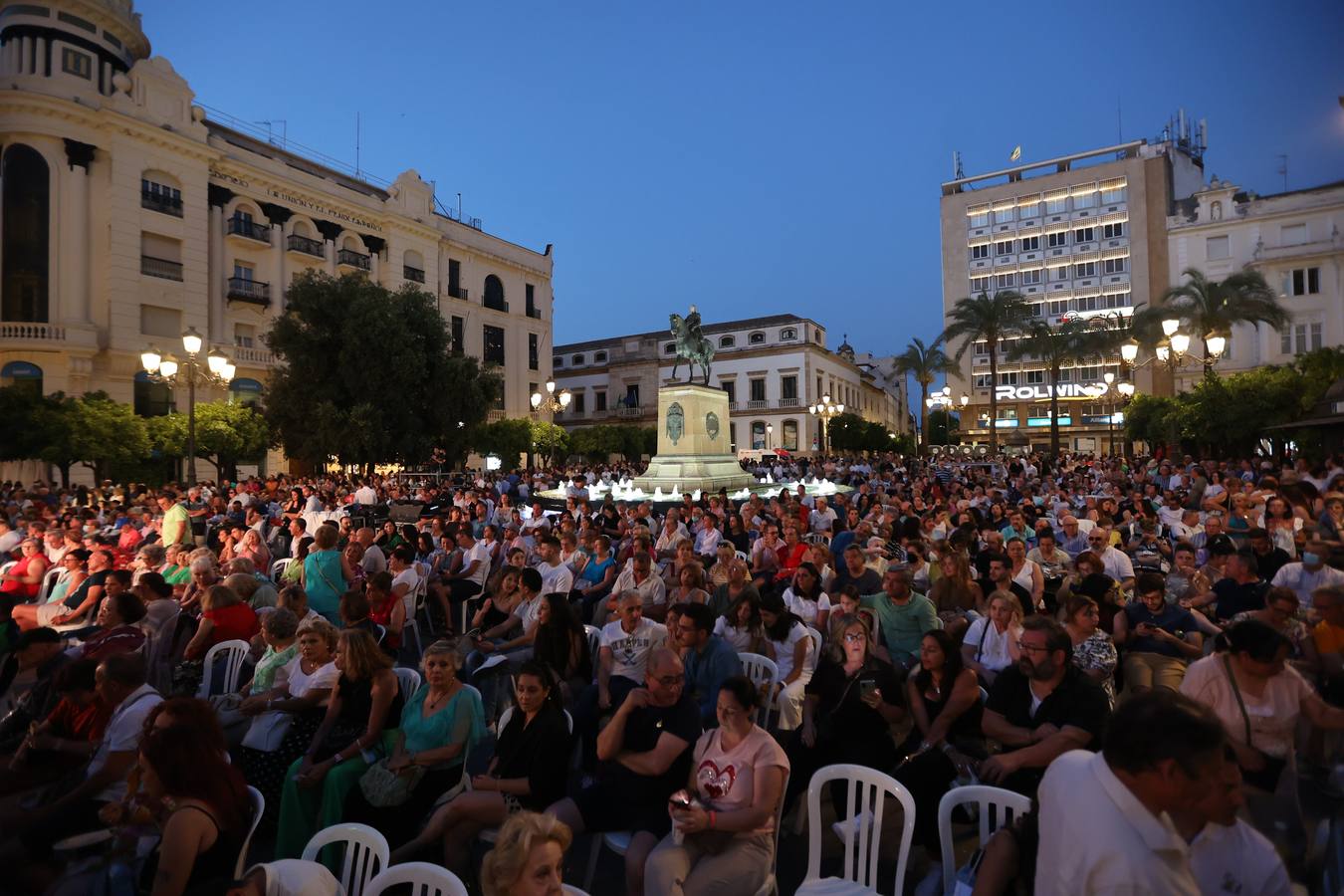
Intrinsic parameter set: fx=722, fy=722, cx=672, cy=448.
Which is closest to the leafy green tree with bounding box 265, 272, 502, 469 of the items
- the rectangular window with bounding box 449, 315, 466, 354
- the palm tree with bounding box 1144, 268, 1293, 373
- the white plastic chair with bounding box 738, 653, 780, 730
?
the rectangular window with bounding box 449, 315, 466, 354

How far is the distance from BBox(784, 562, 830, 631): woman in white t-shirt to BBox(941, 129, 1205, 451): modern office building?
2108 inches

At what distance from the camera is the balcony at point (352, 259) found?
35344 millimetres

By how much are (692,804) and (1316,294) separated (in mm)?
52669

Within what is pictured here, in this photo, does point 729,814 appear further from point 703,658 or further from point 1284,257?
A: point 1284,257

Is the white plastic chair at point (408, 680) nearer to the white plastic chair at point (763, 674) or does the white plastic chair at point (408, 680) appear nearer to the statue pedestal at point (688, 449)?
the white plastic chair at point (763, 674)

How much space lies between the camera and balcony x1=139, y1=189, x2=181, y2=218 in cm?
2767

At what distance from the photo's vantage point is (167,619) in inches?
223

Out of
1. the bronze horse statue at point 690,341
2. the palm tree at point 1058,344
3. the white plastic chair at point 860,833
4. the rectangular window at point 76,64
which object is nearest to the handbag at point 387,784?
the white plastic chair at point 860,833

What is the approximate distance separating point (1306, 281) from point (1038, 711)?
51.5m

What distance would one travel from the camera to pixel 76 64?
26438mm

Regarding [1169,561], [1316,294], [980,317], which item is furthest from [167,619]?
[1316,294]

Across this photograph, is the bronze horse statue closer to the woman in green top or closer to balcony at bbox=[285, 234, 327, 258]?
the woman in green top

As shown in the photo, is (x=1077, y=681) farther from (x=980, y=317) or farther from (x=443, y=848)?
(x=980, y=317)

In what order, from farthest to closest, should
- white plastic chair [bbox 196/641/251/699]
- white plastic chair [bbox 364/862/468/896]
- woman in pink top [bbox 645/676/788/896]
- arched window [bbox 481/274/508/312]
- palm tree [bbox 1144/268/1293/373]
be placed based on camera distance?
1. arched window [bbox 481/274/508/312]
2. palm tree [bbox 1144/268/1293/373]
3. white plastic chair [bbox 196/641/251/699]
4. woman in pink top [bbox 645/676/788/896]
5. white plastic chair [bbox 364/862/468/896]
